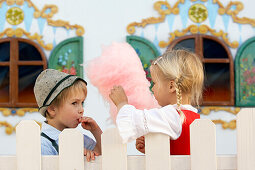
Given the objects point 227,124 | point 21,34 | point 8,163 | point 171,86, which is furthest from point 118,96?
point 21,34

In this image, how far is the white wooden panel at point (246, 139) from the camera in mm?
1810

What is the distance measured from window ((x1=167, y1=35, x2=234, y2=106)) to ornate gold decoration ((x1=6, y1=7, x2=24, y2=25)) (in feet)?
5.57

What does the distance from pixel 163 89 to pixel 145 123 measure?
0.38 m

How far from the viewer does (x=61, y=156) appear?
6.10ft

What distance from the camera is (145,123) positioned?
1.87 m

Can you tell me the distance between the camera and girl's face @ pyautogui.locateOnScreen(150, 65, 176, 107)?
2.21 meters

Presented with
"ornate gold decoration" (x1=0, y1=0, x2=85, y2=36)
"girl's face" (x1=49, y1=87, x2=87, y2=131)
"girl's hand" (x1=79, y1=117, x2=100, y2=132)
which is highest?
"ornate gold decoration" (x1=0, y1=0, x2=85, y2=36)

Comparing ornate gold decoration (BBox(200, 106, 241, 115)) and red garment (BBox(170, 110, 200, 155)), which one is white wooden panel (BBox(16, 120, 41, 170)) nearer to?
red garment (BBox(170, 110, 200, 155))

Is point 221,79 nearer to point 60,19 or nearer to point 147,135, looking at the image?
point 60,19

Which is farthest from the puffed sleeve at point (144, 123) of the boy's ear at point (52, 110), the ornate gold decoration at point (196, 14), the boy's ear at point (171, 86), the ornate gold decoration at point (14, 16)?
the ornate gold decoration at point (14, 16)

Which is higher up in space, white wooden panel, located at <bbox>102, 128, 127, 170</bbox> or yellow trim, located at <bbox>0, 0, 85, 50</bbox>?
yellow trim, located at <bbox>0, 0, 85, 50</bbox>

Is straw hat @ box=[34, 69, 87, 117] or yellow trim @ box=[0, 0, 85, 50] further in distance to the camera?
yellow trim @ box=[0, 0, 85, 50]

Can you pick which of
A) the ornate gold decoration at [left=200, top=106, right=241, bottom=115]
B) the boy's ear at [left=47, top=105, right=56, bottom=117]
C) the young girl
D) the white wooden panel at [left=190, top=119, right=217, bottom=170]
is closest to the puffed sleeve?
the young girl

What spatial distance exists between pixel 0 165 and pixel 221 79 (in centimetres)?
352
